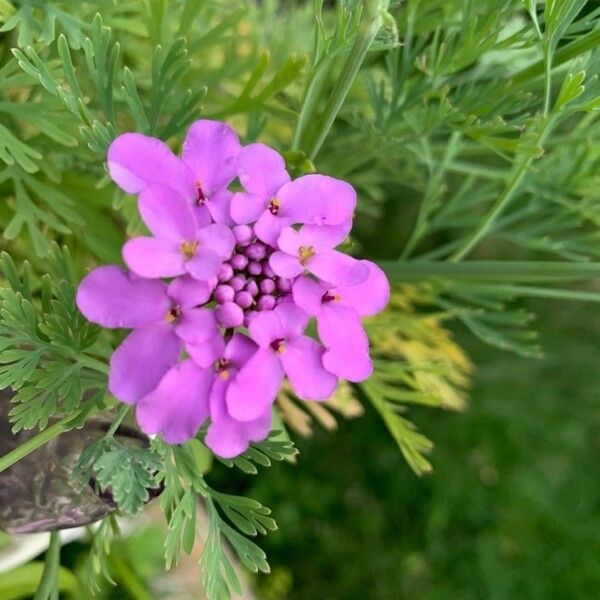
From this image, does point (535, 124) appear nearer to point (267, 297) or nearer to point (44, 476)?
point (267, 297)

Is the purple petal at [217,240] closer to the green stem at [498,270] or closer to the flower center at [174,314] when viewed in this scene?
the flower center at [174,314]

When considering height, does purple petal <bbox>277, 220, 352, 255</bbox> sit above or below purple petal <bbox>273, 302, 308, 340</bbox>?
above

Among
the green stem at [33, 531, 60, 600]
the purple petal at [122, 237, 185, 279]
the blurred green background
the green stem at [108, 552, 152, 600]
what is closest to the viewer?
the purple petal at [122, 237, 185, 279]

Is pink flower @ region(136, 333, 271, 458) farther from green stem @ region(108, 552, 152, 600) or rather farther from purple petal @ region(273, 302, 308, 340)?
green stem @ region(108, 552, 152, 600)

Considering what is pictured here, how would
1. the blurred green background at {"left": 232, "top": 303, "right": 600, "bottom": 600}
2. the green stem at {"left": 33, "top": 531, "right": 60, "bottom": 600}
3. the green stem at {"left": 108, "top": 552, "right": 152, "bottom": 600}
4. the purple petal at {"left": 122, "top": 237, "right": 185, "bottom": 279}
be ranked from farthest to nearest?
the blurred green background at {"left": 232, "top": 303, "right": 600, "bottom": 600}
the green stem at {"left": 108, "top": 552, "right": 152, "bottom": 600}
the green stem at {"left": 33, "top": 531, "right": 60, "bottom": 600}
the purple petal at {"left": 122, "top": 237, "right": 185, "bottom": 279}

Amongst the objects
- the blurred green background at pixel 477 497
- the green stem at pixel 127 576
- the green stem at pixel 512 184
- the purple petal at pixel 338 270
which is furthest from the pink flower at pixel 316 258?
the blurred green background at pixel 477 497

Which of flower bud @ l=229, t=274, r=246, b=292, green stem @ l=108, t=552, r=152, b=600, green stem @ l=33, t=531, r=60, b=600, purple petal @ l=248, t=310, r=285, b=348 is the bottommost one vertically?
green stem @ l=108, t=552, r=152, b=600

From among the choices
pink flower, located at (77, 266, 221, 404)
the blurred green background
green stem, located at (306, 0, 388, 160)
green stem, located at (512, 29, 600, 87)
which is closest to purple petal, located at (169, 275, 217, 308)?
pink flower, located at (77, 266, 221, 404)
